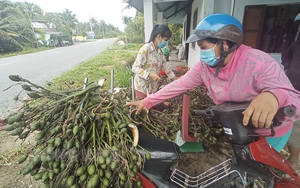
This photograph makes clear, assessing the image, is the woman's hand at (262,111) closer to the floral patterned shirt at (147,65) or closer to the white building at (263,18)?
the floral patterned shirt at (147,65)


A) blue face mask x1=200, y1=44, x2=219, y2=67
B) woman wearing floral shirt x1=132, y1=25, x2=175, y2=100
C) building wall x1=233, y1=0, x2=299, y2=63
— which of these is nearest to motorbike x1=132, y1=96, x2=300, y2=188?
blue face mask x1=200, y1=44, x2=219, y2=67

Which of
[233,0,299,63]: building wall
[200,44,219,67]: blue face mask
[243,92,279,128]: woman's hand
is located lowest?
[243,92,279,128]: woman's hand

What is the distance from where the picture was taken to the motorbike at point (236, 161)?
3.06ft

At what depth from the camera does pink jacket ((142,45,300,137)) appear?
0.91m

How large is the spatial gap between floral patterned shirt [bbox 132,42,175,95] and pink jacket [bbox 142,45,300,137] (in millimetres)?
1239

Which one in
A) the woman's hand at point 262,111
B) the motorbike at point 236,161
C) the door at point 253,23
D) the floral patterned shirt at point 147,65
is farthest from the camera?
the door at point 253,23

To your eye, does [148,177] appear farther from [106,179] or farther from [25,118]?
[25,118]

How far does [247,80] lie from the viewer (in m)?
1.03

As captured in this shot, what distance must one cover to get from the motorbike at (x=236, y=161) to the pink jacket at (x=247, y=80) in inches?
4.0

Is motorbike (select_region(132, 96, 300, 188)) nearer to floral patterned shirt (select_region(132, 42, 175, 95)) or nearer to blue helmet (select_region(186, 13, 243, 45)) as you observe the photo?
blue helmet (select_region(186, 13, 243, 45))

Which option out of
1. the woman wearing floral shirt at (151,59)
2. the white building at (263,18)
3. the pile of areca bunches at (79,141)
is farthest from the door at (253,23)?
Answer: the pile of areca bunches at (79,141)

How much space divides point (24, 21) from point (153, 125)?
3044 cm

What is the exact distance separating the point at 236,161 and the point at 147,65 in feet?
6.19

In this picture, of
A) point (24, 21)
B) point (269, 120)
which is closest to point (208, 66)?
point (269, 120)
